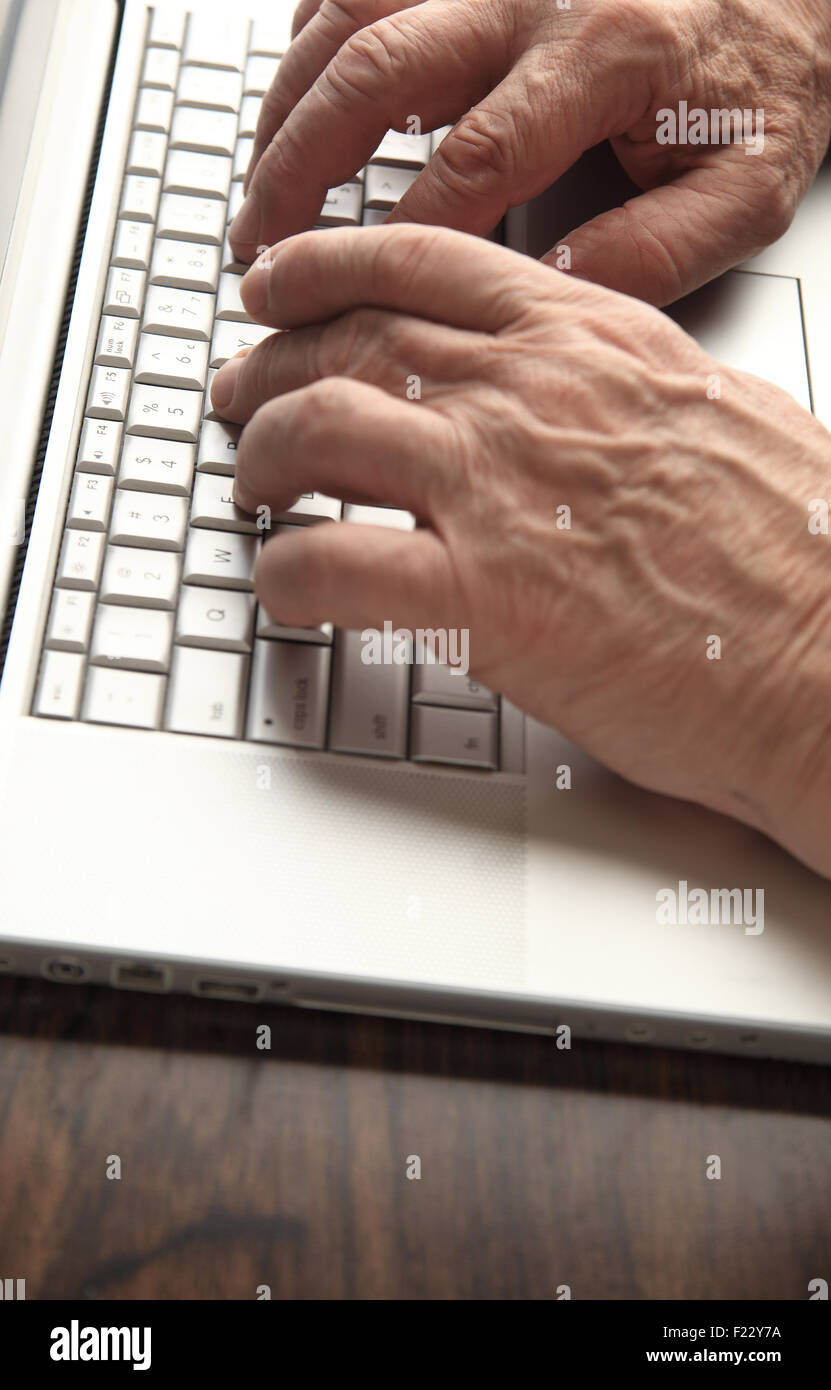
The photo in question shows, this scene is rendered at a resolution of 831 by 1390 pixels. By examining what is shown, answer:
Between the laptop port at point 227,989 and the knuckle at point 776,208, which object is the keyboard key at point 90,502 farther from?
the knuckle at point 776,208

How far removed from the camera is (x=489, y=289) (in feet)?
1.56

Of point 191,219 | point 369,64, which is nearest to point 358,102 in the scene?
point 369,64

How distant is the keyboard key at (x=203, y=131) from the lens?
0.60 meters

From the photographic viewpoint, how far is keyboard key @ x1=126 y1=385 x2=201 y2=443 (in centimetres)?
52

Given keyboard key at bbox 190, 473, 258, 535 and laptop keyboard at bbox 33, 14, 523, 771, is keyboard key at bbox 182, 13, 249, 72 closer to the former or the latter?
laptop keyboard at bbox 33, 14, 523, 771

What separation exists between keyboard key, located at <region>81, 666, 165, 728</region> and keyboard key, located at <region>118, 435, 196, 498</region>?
0.35 ft

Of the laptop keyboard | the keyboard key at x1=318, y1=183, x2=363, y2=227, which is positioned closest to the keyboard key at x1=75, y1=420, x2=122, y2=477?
the laptop keyboard

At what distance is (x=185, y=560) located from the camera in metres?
0.49

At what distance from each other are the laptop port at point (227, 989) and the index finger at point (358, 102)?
42 centimetres

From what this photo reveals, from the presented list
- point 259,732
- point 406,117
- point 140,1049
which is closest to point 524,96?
point 406,117

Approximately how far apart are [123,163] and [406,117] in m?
0.18

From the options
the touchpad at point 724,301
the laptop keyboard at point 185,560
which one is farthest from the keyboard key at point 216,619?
the touchpad at point 724,301

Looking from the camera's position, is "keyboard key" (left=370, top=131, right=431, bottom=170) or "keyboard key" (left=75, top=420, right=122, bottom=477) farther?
"keyboard key" (left=370, top=131, right=431, bottom=170)

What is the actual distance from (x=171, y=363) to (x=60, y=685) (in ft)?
0.67
